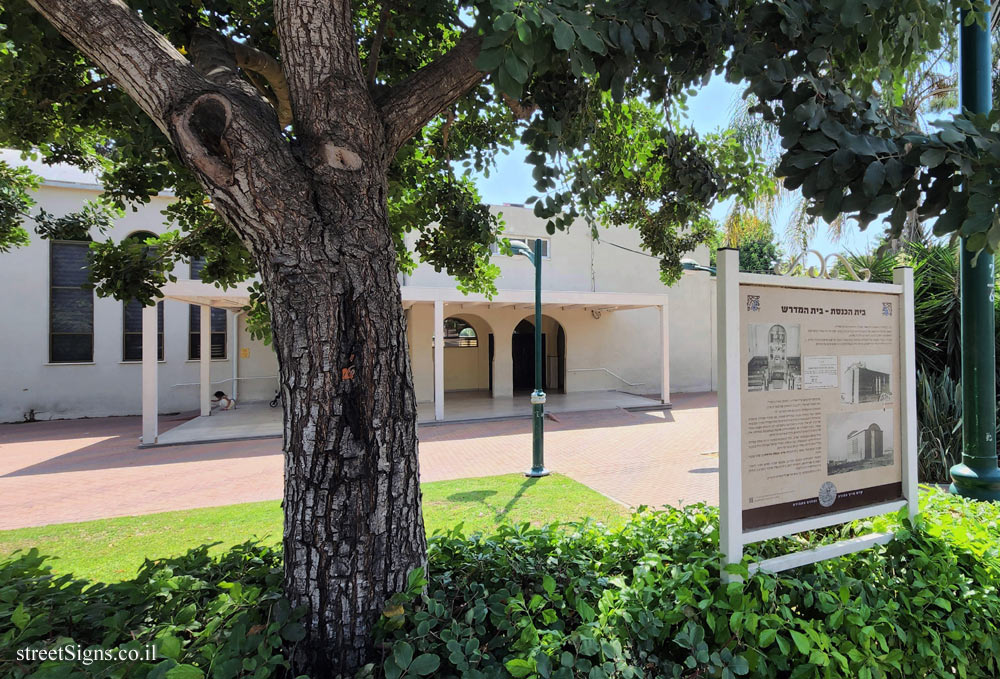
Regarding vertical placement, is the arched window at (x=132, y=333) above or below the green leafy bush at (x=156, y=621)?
above

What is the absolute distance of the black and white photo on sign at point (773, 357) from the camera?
2.28m

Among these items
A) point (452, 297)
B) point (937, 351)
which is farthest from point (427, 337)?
point (937, 351)

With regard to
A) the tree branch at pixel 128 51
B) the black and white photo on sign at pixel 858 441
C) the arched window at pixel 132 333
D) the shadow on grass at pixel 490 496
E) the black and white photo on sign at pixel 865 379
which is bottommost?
the shadow on grass at pixel 490 496

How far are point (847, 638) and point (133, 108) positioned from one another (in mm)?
4560

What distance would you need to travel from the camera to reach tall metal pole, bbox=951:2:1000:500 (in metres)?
3.08

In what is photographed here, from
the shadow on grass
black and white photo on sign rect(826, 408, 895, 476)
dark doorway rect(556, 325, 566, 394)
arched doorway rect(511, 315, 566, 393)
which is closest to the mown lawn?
the shadow on grass

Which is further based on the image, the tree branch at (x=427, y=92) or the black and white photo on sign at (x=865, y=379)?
the black and white photo on sign at (x=865, y=379)

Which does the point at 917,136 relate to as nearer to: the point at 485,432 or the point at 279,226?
the point at 279,226

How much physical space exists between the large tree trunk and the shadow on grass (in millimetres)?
3794

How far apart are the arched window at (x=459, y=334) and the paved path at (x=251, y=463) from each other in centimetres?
703

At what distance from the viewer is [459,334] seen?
19.9 metres

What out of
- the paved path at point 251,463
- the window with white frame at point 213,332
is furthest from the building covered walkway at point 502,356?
the paved path at point 251,463

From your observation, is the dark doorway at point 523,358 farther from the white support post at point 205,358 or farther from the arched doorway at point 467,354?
the white support post at point 205,358

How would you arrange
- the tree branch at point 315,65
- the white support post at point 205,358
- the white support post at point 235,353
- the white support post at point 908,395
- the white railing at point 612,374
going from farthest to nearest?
the white railing at point 612,374 → the white support post at point 235,353 → the white support post at point 205,358 → the white support post at point 908,395 → the tree branch at point 315,65
